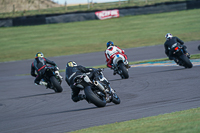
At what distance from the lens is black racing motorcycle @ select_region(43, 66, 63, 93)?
13125 mm

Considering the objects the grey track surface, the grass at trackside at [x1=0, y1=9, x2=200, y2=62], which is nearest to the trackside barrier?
the grass at trackside at [x1=0, y1=9, x2=200, y2=62]

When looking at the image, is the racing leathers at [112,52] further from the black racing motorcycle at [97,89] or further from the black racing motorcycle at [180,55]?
the black racing motorcycle at [97,89]

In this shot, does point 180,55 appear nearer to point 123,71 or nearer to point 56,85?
point 123,71

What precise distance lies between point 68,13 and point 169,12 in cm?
1139

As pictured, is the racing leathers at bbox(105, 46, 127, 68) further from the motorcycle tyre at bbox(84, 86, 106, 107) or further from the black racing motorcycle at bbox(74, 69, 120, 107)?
the motorcycle tyre at bbox(84, 86, 106, 107)

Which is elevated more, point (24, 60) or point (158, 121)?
point (158, 121)

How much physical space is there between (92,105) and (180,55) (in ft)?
21.0

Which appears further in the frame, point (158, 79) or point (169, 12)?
point (169, 12)

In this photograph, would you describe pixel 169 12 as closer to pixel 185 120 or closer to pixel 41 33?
pixel 41 33

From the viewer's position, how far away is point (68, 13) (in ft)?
132

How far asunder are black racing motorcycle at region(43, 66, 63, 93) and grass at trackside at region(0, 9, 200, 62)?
16.3 meters

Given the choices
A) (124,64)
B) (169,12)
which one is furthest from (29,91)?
(169,12)

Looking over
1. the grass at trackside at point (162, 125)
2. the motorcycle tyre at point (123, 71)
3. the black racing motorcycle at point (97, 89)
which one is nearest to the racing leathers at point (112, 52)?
the motorcycle tyre at point (123, 71)

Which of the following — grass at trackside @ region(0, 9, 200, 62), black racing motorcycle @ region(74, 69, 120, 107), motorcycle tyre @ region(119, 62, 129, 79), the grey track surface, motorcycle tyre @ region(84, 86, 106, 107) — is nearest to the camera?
the grey track surface
